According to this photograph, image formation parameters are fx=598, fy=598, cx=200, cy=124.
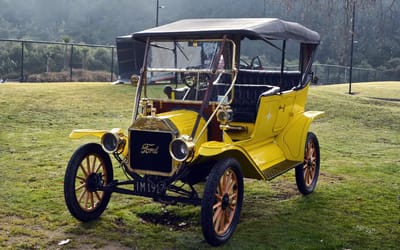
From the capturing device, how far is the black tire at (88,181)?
5.60 metres

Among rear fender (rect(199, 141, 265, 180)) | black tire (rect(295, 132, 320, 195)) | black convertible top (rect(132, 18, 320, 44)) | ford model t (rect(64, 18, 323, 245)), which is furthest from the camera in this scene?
black tire (rect(295, 132, 320, 195))

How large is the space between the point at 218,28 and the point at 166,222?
2.04 meters

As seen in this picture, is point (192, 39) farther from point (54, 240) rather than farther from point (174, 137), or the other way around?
point (54, 240)

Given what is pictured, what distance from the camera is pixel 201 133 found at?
5.73m

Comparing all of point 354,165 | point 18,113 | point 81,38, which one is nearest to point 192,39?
point 354,165

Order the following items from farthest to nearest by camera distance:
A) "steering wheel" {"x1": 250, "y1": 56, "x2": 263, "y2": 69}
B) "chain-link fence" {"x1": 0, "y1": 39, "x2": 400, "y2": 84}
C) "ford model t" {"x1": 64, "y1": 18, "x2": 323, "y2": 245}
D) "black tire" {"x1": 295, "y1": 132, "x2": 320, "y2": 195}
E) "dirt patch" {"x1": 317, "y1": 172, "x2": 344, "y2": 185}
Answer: "chain-link fence" {"x1": 0, "y1": 39, "x2": 400, "y2": 84} → "steering wheel" {"x1": 250, "y1": 56, "x2": 263, "y2": 69} → "dirt patch" {"x1": 317, "y1": 172, "x2": 344, "y2": 185} → "black tire" {"x1": 295, "y1": 132, "x2": 320, "y2": 195} → "ford model t" {"x1": 64, "y1": 18, "x2": 323, "y2": 245}

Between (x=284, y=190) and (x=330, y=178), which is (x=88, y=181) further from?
(x=330, y=178)

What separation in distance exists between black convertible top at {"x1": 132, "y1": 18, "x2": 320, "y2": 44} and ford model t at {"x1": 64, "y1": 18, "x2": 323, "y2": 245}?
0.04 ft

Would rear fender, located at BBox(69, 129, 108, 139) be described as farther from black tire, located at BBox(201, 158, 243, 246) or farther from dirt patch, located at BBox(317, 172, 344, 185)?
dirt patch, located at BBox(317, 172, 344, 185)

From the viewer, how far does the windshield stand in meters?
6.10

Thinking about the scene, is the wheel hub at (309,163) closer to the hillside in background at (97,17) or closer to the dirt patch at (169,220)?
the dirt patch at (169,220)

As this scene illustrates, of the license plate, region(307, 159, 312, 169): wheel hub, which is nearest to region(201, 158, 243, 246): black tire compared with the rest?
the license plate

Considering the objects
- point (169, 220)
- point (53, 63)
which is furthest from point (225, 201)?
point (53, 63)

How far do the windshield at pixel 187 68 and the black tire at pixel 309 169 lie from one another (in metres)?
1.57
